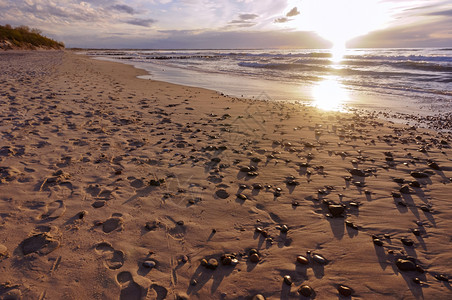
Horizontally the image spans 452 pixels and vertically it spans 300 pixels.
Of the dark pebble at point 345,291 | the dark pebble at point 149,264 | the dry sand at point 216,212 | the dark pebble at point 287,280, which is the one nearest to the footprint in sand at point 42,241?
the dry sand at point 216,212

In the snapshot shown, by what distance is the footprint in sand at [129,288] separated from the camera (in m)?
2.09

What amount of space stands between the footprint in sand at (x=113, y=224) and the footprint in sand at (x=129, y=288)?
2.35 ft

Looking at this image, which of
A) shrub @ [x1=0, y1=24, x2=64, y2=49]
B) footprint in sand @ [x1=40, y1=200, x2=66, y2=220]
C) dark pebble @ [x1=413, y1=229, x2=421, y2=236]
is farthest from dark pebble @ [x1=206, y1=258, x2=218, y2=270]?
shrub @ [x1=0, y1=24, x2=64, y2=49]

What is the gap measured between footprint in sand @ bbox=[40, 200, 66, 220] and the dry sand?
0.08ft

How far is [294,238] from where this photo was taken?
289cm

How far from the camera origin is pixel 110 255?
2502 millimetres

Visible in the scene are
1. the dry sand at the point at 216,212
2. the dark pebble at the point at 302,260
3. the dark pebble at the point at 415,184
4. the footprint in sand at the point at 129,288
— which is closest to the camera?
the footprint in sand at the point at 129,288

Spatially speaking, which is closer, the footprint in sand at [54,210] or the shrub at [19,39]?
the footprint in sand at [54,210]

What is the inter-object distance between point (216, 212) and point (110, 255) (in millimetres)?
1394

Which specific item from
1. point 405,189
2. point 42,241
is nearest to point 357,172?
point 405,189

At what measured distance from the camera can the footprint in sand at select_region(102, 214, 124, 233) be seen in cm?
287

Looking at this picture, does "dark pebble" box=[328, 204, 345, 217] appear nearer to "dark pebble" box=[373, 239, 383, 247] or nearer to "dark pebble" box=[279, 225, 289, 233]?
"dark pebble" box=[373, 239, 383, 247]

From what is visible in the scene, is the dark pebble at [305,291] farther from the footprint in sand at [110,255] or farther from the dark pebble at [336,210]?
the footprint in sand at [110,255]

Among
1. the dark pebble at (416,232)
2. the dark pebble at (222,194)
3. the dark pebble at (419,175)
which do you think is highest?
the dark pebble at (419,175)
